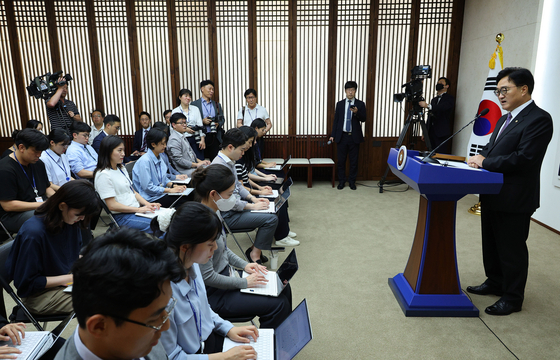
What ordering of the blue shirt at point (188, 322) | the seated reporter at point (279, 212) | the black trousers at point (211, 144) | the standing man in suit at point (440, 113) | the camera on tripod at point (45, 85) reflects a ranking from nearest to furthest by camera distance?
the blue shirt at point (188, 322) < the seated reporter at point (279, 212) < the camera on tripod at point (45, 85) < the black trousers at point (211, 144) < the standing man in suit at point (440, 113)

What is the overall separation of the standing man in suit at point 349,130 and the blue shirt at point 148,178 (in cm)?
332

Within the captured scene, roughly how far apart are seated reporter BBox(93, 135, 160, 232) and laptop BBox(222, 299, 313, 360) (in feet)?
5.17

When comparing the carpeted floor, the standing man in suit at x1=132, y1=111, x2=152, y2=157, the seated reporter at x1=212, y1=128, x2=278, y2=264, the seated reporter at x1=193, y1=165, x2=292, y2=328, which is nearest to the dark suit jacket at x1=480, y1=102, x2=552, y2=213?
the carpeted floor

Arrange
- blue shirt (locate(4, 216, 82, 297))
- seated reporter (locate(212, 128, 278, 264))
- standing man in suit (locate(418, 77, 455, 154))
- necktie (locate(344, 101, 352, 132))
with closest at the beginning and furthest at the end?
blue shirt (locate(4, 216, 82, 297))
seated reporter (locate(212, 128, 278, 264))
standing man in suit (locate(418, 77, 455, 154))
necktie (locate(344, 101, 352, 132))

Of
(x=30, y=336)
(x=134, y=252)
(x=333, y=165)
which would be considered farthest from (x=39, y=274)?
(x=333, y=165)

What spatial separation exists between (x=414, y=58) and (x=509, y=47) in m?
1.54

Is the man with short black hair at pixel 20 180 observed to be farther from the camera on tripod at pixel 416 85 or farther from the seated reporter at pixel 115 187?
the camera on tripod at pixel 416 85

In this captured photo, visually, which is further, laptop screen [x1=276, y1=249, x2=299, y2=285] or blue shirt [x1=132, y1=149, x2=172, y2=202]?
blue shirt [x1=132, y1=149, x2=172, y2=202]

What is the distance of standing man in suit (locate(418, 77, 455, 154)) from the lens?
576cm

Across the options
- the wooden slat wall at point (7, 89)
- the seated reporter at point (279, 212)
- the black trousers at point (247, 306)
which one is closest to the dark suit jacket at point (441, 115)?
the seated reporter at point (279, 212)

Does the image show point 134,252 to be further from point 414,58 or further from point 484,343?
point 414,58

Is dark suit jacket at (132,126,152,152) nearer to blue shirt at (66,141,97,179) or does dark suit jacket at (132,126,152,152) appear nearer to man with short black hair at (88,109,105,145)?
man with short black hair at (88,109,105,145)

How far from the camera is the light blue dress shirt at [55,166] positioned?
3393mm

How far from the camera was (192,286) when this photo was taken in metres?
1.39
